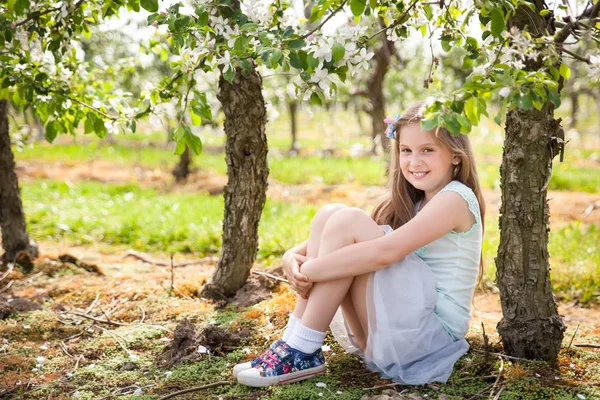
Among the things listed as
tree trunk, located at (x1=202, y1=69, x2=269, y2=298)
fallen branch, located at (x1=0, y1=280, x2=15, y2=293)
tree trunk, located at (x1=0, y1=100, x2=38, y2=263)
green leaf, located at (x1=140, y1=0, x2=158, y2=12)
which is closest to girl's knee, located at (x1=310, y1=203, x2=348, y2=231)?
tree trunk, located at (x1=202, y1=69, x2=269, y2=298)

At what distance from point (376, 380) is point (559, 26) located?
5.66ft

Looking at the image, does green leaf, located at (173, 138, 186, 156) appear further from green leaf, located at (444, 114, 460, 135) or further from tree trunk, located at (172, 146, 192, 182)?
tree trunk, located at (172, 146, 192, 182)

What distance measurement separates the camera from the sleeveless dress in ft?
8.11

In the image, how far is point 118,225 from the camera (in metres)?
6.46

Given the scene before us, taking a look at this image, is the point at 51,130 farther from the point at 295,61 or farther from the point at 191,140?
the point at 295,61

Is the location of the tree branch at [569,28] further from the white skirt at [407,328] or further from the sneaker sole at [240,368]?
the sneaker sole at [240,368]

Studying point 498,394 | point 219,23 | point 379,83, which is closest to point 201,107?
point 219,23

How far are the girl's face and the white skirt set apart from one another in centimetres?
35

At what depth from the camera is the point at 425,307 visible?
251cm

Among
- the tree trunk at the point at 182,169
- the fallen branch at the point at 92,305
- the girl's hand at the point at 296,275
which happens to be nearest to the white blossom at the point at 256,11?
the girl's hand at the point at 296,275

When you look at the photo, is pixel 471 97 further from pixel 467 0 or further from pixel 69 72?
pixel 69 72

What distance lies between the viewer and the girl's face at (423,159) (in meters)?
2.61

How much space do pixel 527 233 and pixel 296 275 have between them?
40.7 inches

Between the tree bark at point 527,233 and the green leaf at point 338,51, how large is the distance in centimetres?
83
